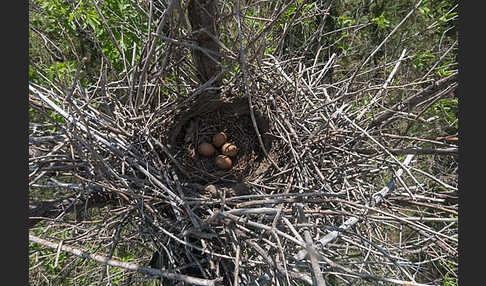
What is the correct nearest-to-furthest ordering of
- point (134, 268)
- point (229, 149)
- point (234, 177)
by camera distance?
point (134, 268), point (234, 177), point (229, 149)

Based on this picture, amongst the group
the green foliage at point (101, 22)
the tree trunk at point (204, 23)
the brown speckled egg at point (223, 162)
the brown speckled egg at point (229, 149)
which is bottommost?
the brown speckled egg at point (223, 162)

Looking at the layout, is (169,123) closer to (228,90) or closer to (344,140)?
(228,90)

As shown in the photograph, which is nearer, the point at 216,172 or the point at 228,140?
the point at 216,172

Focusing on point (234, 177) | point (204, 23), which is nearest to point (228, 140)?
point (234, 177)

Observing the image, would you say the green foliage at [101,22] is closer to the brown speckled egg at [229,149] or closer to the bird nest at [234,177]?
the bird nest at [234,177]

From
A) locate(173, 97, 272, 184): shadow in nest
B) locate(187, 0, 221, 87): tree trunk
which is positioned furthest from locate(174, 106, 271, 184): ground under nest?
locate(187, 0, 221, 87): tree trunk

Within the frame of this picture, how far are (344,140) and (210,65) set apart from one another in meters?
0.59

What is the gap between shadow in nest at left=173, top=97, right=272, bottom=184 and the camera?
1461 millimetres

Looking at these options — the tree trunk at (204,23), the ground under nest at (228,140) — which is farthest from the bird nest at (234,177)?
the tree trunk at (204,23)

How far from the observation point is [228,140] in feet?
5.55

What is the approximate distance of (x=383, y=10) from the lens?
2.81 meters

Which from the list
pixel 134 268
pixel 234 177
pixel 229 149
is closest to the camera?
pixel 134 268

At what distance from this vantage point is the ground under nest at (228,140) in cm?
147

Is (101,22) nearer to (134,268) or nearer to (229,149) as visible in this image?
(229,149)
